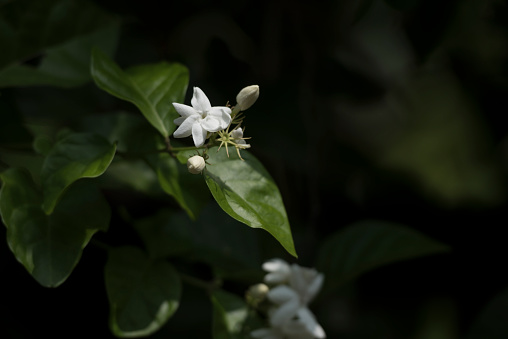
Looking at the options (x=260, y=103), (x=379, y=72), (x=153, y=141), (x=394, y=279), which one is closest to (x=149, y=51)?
(x=260, y=103)

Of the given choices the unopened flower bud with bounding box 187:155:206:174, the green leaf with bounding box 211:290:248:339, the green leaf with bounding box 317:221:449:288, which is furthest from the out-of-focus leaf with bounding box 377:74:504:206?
the unopened flower bud with bounding box 187:155:206:174

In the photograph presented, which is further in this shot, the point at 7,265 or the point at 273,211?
the point at 7,265

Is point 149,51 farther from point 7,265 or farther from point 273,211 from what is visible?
point 273,211

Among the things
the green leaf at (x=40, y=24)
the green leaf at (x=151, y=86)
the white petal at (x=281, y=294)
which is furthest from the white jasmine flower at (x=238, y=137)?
the green leaf at (x=40, y=24)

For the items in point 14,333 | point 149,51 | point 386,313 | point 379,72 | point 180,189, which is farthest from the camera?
point 379,72

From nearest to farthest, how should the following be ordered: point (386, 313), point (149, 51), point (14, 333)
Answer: point (14, 333) → point (149, 51) → point (386, 313)

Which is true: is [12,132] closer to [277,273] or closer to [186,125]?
[186,125]
